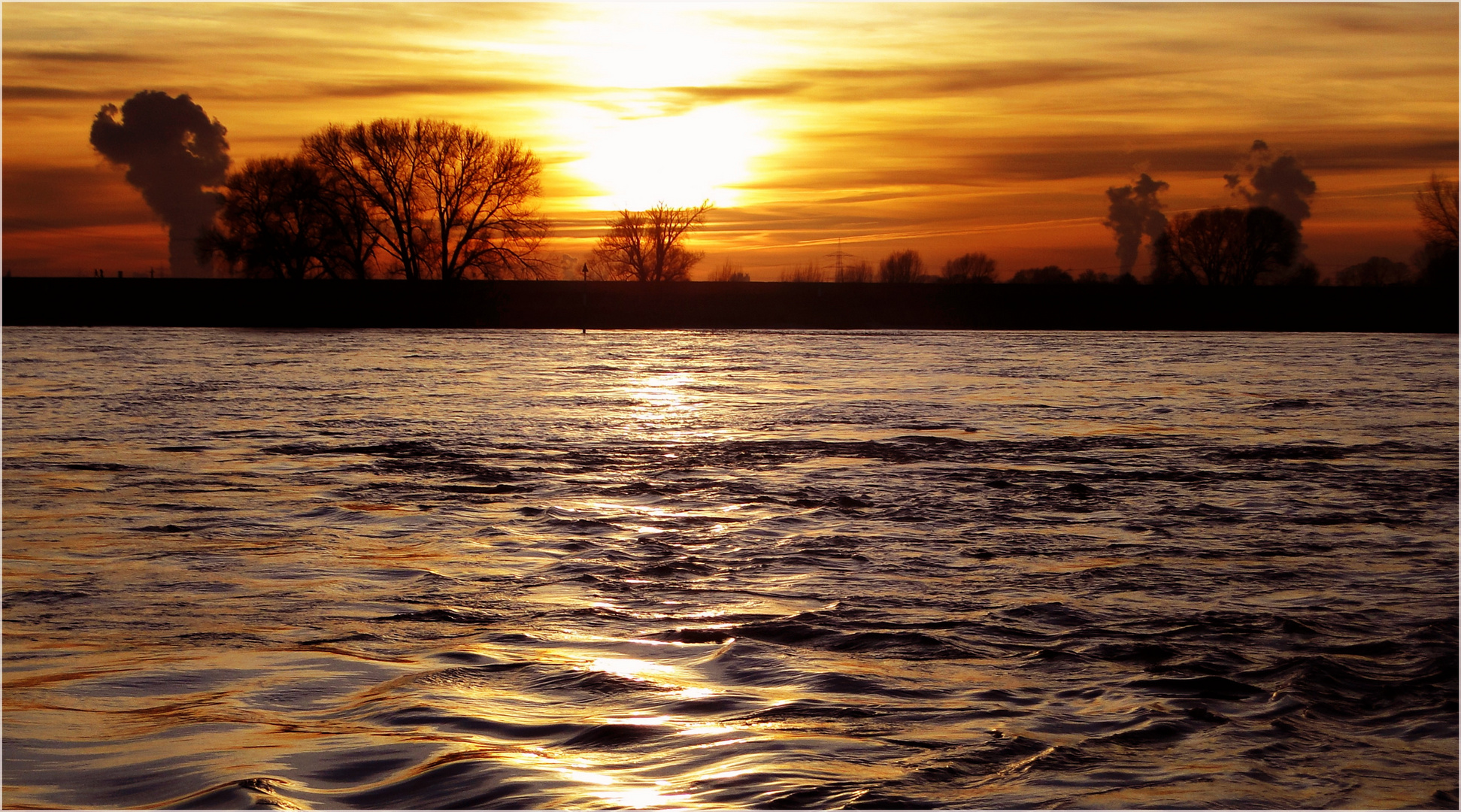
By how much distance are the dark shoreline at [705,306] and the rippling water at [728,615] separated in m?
52.1

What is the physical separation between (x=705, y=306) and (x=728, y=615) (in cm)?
6322

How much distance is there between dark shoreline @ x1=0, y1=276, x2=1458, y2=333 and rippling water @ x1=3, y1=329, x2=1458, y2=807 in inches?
2053

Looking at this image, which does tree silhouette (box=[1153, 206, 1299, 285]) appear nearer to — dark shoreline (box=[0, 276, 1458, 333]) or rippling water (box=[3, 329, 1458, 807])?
dark shoreline (box=[0, 276, 1458, 333])

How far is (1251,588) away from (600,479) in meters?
6.43

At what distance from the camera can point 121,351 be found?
36812 mm

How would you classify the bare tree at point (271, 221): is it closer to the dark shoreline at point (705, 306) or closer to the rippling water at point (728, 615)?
the dark shoreline at point (705, 306)

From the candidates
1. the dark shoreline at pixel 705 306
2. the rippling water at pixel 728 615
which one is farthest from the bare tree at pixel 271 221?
the rippling water at pixel 728 615

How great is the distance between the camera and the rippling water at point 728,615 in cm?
475

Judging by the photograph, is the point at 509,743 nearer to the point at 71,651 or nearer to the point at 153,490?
the point at 71,651

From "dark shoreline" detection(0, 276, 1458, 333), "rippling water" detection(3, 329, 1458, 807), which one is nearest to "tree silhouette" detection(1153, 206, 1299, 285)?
"dark shoreline" detection(0, 276, 1458, 333)

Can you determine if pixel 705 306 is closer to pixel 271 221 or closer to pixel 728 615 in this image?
pixel 271 221

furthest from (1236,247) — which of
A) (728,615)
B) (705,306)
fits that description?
(728,615)

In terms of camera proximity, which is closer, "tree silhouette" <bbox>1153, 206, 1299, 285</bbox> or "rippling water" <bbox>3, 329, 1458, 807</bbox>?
"rippling water" <bbox>3, 329, 1458, 807</bbox>

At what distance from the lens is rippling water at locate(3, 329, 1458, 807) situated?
4746mm
